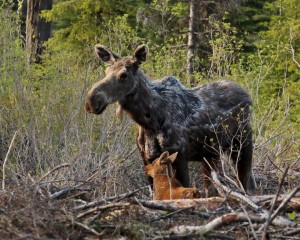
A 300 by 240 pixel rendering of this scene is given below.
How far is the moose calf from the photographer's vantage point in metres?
10.8

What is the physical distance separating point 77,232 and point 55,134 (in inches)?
327

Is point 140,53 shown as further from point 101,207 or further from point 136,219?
point 101,207

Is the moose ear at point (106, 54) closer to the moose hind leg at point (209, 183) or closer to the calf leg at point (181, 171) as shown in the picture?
the calf leg at point (181, 171)

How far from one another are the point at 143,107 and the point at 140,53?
74 cm

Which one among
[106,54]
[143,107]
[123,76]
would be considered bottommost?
[143,107]

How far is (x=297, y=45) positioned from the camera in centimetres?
2602

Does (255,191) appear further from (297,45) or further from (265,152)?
(297,45)

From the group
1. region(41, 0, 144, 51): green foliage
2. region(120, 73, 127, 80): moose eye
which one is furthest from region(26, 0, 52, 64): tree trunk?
region(120, 73, 127, 80): moose eye

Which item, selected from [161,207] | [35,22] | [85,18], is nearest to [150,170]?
[161,207]

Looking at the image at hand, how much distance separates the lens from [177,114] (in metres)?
12.2

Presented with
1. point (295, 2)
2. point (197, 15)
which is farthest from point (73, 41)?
point (295, 2)

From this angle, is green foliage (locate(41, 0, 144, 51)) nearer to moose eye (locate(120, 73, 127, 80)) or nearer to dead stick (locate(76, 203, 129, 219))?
moose eye (locate(120, 73, 127, 80))

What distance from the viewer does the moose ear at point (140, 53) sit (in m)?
11.8

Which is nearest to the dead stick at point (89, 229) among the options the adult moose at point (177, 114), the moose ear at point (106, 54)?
the adult moose at point (177, 114)
